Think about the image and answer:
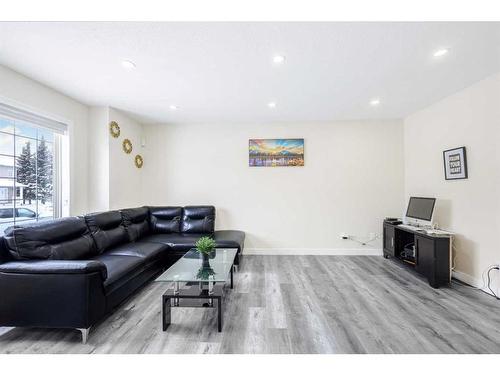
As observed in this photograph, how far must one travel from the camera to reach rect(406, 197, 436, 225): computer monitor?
3.12 meters

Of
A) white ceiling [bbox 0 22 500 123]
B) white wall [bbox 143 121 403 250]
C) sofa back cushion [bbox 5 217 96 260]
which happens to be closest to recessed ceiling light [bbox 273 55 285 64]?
white ceiling [bbox 0 22 500 123]

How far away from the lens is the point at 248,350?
164 cm

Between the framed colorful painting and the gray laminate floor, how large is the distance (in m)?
2.15

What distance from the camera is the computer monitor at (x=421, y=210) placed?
3.12m

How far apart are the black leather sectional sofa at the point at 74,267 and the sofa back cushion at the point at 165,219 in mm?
572

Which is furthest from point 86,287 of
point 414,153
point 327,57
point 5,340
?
point 414,153

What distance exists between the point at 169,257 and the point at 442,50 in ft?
12.9

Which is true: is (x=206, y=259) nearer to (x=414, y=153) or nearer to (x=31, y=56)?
(x=31, y=56)

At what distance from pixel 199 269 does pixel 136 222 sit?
194cm

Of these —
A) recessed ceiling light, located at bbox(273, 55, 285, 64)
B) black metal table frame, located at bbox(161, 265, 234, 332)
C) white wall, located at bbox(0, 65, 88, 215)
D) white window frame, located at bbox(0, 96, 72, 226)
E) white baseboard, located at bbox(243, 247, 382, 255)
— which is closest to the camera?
black metal table frame, located at bbox(161, 265, 234, 332)

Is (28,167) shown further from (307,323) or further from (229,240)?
(307,323)

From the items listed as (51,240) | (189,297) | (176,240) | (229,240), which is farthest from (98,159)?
(189,297)

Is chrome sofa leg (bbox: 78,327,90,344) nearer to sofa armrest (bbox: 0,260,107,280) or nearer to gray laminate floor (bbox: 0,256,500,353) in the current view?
gray laminate floor (bbox: 0,256,500,353)

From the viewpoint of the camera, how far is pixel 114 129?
11.8 ft
